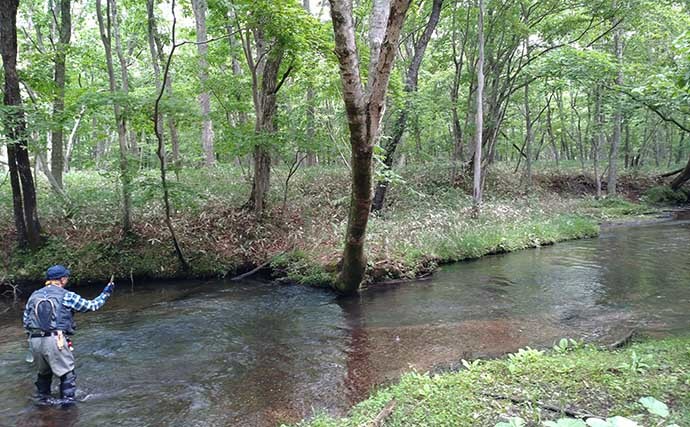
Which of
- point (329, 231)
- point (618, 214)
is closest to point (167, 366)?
point (329, 231)

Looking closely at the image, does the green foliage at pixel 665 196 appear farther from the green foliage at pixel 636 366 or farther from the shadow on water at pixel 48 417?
the shadow on water at pixel 48 417

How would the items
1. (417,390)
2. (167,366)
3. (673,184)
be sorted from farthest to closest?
(673,184) → (167,366) → (417,390)

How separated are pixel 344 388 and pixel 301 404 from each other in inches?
23.4

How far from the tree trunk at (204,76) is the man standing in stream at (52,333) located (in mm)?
6630

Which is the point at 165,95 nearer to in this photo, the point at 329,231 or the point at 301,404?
the point at 329,231

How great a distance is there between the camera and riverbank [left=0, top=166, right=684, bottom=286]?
1106 centimetres

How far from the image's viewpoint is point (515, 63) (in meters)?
18.8

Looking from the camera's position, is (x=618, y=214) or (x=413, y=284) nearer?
(x=413, y=284)

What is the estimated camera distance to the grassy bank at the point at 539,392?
361 cm

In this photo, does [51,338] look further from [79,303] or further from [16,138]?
[16,138]

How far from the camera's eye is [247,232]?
42.0 feet

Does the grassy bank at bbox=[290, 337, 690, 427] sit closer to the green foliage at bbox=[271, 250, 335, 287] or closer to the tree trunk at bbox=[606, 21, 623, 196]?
A: the green foliage at bbox=[271, 250, 335, 287]

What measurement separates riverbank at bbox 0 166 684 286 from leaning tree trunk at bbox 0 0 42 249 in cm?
46

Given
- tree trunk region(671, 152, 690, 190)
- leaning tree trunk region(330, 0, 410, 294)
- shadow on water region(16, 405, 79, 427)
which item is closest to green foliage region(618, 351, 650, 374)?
leaning tree trunk region(330, 0, 410, 294)
